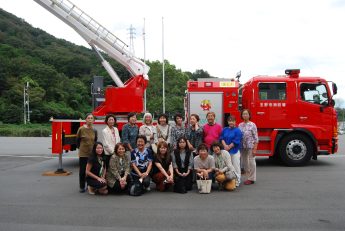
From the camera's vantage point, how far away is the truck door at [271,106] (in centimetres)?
1183

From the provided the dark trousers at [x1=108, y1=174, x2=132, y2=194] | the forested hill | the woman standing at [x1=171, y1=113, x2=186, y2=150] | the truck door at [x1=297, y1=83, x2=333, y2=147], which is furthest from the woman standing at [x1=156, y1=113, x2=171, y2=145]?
the forested hill

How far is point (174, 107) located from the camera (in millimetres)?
50594

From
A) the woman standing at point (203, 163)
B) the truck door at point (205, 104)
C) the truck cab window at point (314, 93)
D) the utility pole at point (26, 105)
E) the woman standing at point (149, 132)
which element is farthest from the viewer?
the utility pole at point (26, 105)

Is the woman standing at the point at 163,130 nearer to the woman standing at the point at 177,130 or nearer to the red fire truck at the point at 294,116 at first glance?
the woman standing at the point at 177,130

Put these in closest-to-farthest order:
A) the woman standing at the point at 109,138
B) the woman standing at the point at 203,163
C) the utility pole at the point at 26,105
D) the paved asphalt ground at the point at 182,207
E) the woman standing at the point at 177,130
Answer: the paved asphalt ground at the point at 182,207 < the woman standing at the point at 203,163 < the woman standing at the point at 109,138 < the woman standing at the point at 177,130 < the utility pole at the point at 26,105

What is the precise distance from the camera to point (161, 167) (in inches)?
328

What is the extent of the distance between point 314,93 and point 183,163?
5.56 meters

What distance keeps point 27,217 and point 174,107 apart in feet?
146

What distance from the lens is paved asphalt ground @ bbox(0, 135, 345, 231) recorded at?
5895 mm

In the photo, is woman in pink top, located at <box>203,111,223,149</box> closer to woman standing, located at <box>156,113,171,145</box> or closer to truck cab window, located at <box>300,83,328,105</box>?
woman standing, located at <box>156,113,171,145</box>

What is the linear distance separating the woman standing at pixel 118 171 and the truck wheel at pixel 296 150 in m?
5.50

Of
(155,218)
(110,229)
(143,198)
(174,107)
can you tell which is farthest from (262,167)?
(174,107)

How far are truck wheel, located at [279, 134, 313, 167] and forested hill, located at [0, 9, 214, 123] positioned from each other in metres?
37.5

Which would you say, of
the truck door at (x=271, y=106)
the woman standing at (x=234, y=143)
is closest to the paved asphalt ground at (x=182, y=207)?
the woman standing at (x=234, y=143)
